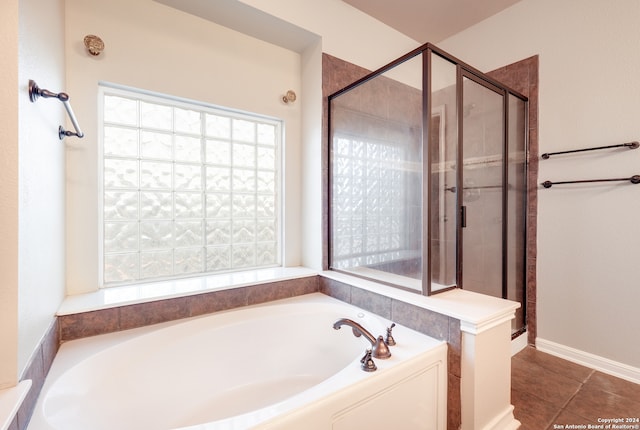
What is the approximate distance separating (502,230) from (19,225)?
264 centimetres

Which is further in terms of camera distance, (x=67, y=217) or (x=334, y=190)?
(x=334, y=190)

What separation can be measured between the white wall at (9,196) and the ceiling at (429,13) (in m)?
2.15

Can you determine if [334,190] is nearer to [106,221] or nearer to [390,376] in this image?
[390,376]

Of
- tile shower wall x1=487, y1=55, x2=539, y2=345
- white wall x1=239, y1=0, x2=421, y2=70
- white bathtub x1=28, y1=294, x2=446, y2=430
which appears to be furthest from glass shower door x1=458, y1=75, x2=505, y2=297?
white wall x1=239, y1=0, x2=421, y2=70

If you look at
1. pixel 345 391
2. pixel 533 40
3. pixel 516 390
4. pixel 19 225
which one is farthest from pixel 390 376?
pixel 533 40

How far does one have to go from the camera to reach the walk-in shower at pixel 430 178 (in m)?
1.58

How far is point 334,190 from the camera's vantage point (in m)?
2.17

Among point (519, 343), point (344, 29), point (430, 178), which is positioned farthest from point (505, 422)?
point (344, 29)

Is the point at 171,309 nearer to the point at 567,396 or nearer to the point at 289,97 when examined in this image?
the point at 289,97

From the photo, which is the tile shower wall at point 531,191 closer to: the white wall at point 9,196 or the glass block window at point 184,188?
the glass block window at point 184,188

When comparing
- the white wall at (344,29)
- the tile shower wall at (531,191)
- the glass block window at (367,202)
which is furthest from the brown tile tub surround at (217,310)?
the white wall at (344,29)

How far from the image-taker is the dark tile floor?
4.80ft

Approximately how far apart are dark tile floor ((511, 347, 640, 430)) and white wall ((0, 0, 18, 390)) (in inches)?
85.2

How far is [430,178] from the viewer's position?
1.55 m
